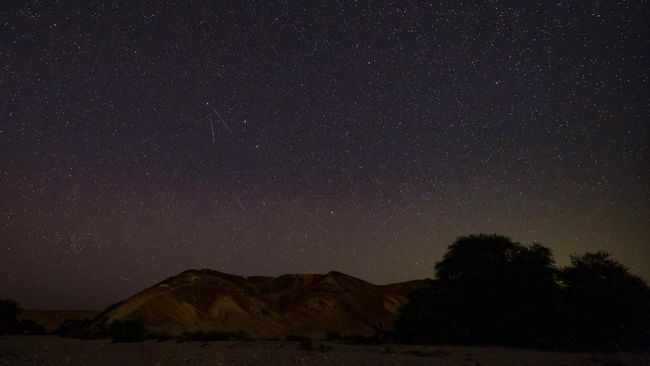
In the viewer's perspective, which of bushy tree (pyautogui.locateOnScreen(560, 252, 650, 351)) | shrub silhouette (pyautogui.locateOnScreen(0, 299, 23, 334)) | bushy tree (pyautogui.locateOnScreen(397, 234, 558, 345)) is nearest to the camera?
bushy tree (pyautogui.locateOnScreen(560, 252, 650, 351))

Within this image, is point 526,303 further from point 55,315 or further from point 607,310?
point 55,315

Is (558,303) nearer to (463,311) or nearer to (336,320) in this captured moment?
(463,311)

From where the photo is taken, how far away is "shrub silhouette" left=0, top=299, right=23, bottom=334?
108ft

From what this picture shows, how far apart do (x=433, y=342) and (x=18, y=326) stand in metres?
27.7

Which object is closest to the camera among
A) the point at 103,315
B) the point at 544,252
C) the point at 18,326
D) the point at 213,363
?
the point at 213,363

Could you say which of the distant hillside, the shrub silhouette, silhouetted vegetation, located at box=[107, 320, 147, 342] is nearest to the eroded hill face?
the shrub silhouette

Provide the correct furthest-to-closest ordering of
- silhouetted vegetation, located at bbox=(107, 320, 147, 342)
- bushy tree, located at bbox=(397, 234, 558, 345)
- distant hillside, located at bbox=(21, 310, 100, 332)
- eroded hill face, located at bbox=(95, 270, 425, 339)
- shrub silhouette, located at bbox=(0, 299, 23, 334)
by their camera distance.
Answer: distant hillside, located at bbox=(21, 310, 100, 332)
eroded hill face, located at bbox=(95, 270, 425, 339)
shrub silhouette, located at bbox=(0, 299, 23, 334)
silhouetted vegetation, located at bbox=(107, 320, 147, 342)
bushy tree, located at bbox=(397, 234, 558, 345)

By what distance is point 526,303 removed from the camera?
21547 mm

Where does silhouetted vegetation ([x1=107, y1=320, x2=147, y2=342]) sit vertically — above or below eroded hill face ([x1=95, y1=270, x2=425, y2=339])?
below

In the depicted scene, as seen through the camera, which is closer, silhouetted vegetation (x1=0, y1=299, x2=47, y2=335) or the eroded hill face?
silhouetted vegetation (x1=0, y1=299, x2=47, y2=335)

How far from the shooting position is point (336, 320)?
46906 millimetres

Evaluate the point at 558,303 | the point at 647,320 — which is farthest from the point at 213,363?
the point at 647,320

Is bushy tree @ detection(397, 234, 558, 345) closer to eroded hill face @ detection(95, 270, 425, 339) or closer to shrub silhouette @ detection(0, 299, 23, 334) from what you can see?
eroded hill face @ detection(95, 270, 425, 339)

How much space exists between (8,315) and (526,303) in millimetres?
31790
